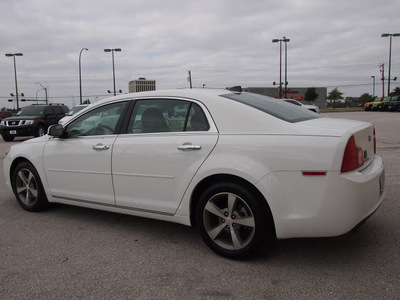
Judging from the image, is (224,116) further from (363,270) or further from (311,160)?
(363,270)

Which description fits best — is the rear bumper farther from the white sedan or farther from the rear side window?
the rear side window

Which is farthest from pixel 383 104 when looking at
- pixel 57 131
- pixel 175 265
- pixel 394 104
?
pixel 175 265

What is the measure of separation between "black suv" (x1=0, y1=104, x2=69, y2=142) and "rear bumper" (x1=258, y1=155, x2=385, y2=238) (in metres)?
15.7

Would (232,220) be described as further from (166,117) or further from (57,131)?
(57,131)

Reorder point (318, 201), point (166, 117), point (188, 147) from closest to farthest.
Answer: point (318, 201) → point (188, 147) → point (166, 117)

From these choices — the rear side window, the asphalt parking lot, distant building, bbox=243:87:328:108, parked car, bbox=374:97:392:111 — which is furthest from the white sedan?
distant building, bbox=243:87:328:108

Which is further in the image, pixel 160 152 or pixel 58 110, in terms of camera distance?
pixel 58 110

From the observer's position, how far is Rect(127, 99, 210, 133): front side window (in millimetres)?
3502

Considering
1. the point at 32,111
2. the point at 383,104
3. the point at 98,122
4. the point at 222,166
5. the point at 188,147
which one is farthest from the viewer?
the point at 383,104

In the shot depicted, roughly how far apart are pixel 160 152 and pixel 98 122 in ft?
3.75

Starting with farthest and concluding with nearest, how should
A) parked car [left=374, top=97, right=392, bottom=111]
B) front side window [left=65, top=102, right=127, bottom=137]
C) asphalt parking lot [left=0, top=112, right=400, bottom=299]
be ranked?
1. parked car [left=374, top=97, right=392, bottom=111]
2. front side window [left=65, top=102, right=127, bottom=137]
3. asphalt parking lot [left=0, top=112, right=400, bottom=299]

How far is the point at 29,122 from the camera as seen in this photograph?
53.4 ft

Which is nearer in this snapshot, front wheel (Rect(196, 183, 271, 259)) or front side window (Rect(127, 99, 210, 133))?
front wheel (Rect(196, 183, 271, 259))

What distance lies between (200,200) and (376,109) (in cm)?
4899
